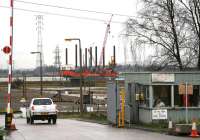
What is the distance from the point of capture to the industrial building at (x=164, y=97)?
104ft

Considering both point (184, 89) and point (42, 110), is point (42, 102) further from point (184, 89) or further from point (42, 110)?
point (184, 89)

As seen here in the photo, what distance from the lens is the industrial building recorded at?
1248 inches

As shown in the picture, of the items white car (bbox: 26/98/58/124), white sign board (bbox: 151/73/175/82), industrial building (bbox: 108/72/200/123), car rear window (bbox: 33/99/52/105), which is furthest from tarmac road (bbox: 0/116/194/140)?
car rear window (bbox: 33/99/52/105)

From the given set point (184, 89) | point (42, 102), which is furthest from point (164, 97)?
point (42, 102)

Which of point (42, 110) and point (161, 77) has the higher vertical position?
point (161, 77)

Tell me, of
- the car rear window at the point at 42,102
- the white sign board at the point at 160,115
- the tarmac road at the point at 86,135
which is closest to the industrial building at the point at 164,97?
the white sign board at the point at 160,115

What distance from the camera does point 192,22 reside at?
4206cm

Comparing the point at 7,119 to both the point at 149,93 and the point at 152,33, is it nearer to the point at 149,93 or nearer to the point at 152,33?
the point at 149,93

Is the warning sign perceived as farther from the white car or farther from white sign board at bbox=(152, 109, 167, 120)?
the white car

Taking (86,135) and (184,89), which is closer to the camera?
(86,135)

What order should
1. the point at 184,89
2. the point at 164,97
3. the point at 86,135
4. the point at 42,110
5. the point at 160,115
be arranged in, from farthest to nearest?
the point at 42,110, the point at 164,97, the point at 160,115, the point at 184,89, the point at 86,135

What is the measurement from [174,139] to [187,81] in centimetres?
1084

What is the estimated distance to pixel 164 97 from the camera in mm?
32312

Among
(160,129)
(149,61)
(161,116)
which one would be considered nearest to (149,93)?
(161,116)
